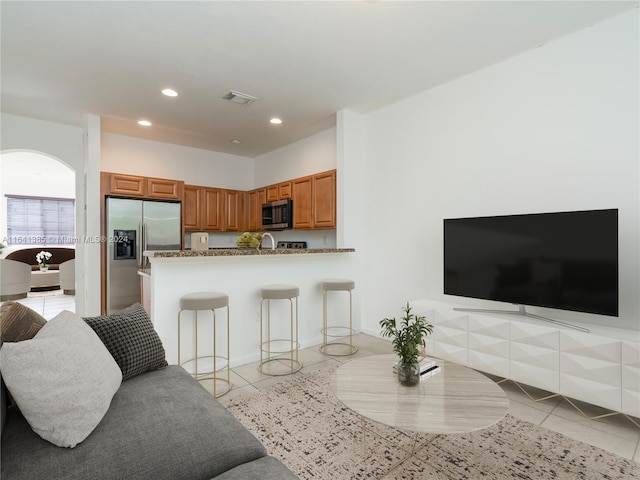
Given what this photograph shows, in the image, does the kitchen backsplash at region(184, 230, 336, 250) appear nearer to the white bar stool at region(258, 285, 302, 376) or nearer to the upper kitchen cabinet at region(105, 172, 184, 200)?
the upper kitchen cabinet at region(105, 172, 184, 200)

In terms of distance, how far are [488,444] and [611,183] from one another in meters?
2.06

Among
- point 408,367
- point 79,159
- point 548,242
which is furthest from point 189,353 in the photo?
point 79,159

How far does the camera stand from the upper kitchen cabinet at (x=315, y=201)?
4535 mm

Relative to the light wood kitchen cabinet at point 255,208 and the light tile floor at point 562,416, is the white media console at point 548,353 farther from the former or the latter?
the light wood kitchen cabinet at point 255,208

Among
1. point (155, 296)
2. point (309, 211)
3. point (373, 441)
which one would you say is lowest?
point (373, 441)

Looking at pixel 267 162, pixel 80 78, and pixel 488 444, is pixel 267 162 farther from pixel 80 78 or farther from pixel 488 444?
pixel 488 444

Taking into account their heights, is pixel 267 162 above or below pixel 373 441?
above

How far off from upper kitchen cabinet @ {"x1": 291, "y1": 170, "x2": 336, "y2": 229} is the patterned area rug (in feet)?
8.91

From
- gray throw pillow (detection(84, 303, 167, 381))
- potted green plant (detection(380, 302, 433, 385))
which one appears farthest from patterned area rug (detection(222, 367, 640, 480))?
gray throw pillow (detection(84, 303, 167, 381))

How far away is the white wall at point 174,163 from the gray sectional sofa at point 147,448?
4520 millimetres

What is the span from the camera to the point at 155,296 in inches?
111

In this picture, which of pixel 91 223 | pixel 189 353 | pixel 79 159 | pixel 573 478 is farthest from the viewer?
pixel 79 159

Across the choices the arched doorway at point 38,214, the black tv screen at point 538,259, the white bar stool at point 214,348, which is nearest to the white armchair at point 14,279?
the arched doorway at point 38,214

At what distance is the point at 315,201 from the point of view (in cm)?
480
